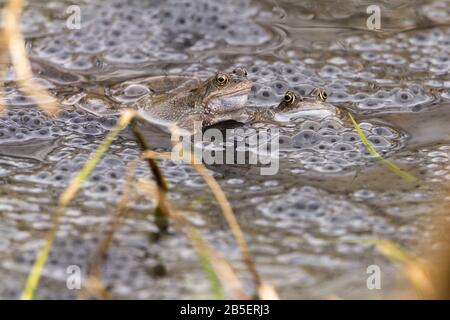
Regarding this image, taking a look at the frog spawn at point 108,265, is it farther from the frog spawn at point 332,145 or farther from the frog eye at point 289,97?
the frog eye at point 289,97

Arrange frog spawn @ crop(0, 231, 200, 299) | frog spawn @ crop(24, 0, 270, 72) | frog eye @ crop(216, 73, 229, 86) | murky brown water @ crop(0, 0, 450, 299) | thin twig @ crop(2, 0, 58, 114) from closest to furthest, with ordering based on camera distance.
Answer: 1. frog spawn @ crop(0, 231, 200, 299)
2. murky brown water @ crop(0, 0, 450, 299)
3. frog eye @ crop(216, 73, 229, 86)
4. thin twig @ crop(2, 0, 58, 114)
5. frog spawn @ crop(24, 0, 270, 72)

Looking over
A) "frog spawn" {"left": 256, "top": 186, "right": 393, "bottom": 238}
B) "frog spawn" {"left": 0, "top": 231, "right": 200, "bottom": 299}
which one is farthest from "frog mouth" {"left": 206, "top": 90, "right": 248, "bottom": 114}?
"frog spawn" {"left": 0, "top": 231, "right": 200, "bottom": 299}

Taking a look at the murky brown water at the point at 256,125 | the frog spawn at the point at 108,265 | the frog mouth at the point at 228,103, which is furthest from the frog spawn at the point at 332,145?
the frog spawn at the point at 108,265

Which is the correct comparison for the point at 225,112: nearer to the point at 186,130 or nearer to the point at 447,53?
the point at 186,130

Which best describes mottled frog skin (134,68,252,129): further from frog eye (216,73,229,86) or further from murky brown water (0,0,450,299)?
murky brown water (0,0,450,299)

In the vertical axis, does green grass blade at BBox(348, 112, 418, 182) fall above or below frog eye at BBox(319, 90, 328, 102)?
below

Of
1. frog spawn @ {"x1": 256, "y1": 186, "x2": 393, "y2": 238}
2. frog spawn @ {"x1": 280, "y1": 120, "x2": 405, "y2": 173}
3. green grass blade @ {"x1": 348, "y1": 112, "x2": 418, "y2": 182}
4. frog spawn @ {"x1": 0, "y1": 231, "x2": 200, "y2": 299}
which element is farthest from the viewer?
frog spawn @ {"x1": 280, "y1": 120, "x2": 405, "y2": 173}

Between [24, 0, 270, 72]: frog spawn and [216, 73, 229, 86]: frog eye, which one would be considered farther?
[24, 0, 270, 72]: frog spawn
